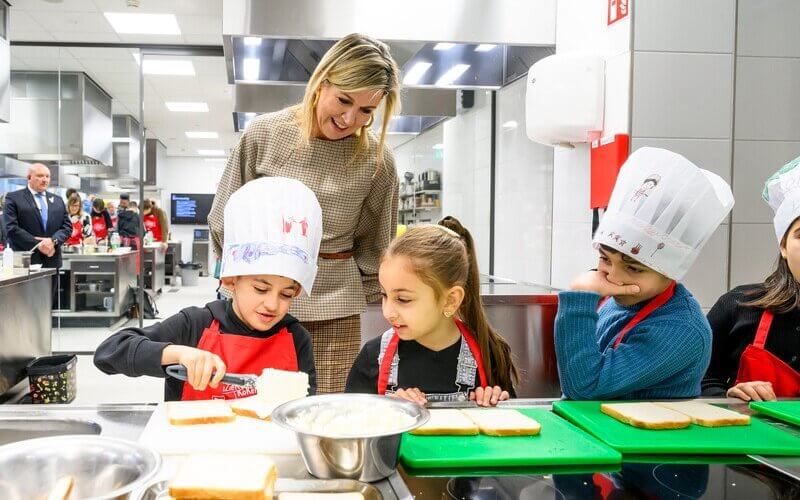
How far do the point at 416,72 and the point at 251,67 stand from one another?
3.24 ft

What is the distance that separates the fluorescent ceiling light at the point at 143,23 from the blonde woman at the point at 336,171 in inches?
163

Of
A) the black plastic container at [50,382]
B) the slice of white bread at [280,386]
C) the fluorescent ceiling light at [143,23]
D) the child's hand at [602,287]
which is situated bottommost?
the black plastic container at [50,382]

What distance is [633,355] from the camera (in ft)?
4.30

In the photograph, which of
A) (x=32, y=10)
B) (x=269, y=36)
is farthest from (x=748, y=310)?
(x=32, y=10)

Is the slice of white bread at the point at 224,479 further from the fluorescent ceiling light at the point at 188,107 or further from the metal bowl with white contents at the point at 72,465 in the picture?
the fluorescent ceiling light at the point at 188,107

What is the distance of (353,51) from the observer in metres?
1.66

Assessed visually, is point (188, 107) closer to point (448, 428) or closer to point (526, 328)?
point (526, 328)

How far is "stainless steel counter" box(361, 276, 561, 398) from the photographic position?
2.85 metres

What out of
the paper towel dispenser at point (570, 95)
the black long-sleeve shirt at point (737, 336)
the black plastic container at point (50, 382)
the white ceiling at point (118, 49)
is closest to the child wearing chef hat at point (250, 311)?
the black long-sleeve shirt at point (737, 336)

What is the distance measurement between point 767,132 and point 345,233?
2.03 metres

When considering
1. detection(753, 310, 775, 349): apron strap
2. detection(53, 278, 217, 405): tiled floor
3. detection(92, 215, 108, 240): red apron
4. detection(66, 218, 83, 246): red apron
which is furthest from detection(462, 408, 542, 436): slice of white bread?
detection(92, 215, 108, 240): red apron

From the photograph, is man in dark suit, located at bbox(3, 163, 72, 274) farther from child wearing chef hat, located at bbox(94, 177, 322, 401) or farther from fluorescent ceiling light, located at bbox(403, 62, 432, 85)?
child wearing chef hat, located at bbox(94, 177, 322, 401)

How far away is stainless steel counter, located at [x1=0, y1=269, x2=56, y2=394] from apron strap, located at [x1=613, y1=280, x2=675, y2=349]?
3932 mm

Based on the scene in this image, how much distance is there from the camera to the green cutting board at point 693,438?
3.22 ft
